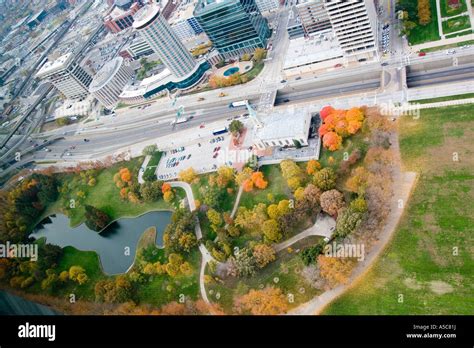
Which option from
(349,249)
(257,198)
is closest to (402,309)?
(349,249)

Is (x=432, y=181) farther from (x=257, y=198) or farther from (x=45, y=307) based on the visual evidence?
(x=45, y=307)

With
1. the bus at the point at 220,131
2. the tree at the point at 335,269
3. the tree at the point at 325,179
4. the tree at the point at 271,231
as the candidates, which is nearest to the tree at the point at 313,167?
the tree at the point at 325,179

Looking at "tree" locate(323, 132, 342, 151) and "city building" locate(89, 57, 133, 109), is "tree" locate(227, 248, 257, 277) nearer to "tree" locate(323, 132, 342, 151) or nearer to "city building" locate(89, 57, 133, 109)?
"tree" locate(323, 132, 342, 151)

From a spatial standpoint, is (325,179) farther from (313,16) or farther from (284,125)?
(313,16)

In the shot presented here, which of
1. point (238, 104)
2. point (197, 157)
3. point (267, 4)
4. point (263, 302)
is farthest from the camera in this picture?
point (267, 4)

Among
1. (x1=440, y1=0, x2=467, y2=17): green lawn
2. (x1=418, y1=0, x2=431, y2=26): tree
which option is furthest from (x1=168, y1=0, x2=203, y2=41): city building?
(x1=440, y1=0, x2=467, y2=17): green lawn

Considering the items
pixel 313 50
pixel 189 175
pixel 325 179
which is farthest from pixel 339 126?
pixel 189 175
